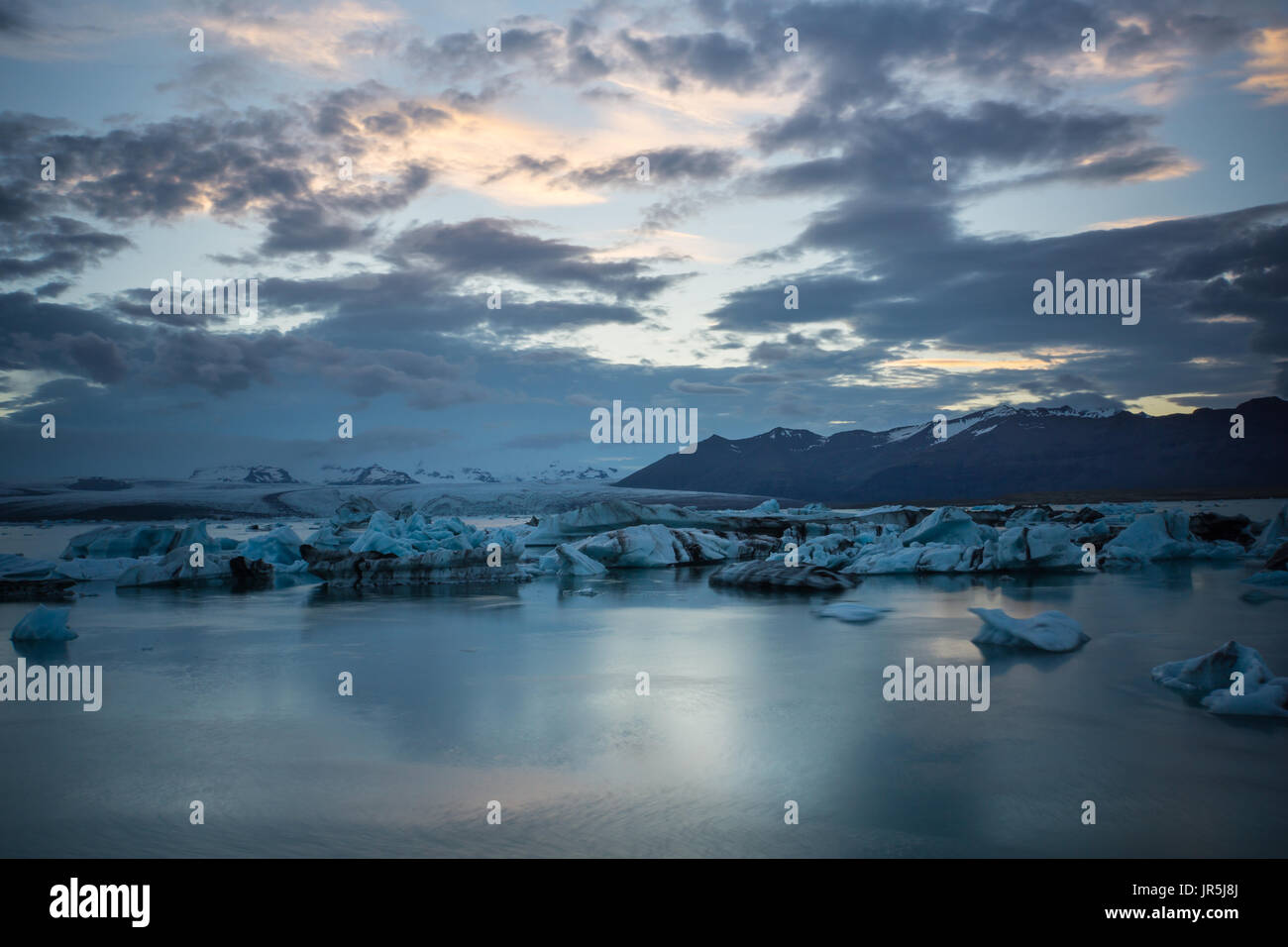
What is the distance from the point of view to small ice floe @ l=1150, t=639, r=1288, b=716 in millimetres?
4688

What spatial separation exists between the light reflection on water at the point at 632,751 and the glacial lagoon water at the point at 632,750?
2cm

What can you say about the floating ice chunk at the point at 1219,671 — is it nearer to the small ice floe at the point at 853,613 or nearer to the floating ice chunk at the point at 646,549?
the small ice floe at the point at 853,613

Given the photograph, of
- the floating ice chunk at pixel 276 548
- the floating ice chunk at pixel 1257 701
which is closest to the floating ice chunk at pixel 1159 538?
the floating ice chunk at pixel 1257 701

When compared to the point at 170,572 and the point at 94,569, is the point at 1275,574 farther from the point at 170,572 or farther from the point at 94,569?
the point at 94,569

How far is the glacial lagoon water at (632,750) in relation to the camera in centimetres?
316

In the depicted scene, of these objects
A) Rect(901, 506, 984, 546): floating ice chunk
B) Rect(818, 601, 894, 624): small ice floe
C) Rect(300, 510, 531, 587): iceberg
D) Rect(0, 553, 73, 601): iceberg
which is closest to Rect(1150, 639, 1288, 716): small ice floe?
Rect(818, 601, 894, 624): small ice floe

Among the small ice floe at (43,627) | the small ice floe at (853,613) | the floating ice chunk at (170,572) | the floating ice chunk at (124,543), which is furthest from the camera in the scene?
the floating ice chunk at (124,543)

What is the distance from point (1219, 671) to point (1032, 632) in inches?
66.9

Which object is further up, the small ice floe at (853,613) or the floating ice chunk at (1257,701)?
the floating ice chunk at (1257,701)

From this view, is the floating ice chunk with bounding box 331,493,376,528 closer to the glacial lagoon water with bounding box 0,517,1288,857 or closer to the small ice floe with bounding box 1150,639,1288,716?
the glacial lagoon water with bounding box 0,517,1288,857
